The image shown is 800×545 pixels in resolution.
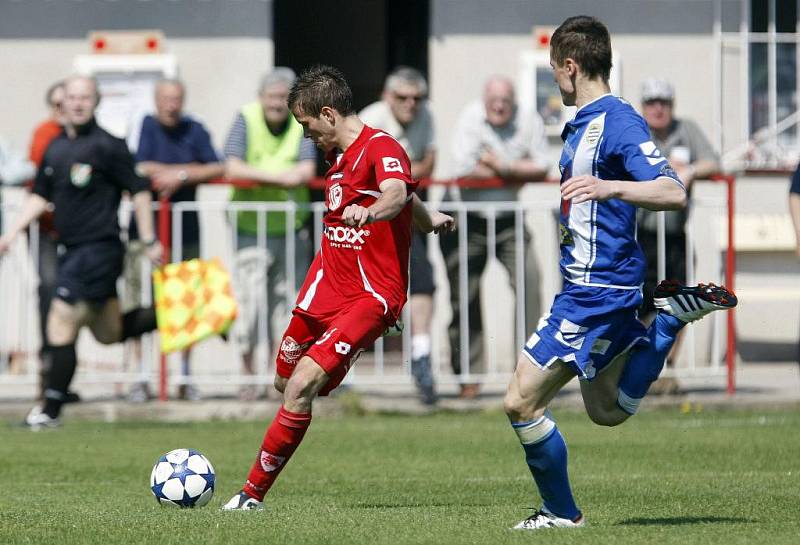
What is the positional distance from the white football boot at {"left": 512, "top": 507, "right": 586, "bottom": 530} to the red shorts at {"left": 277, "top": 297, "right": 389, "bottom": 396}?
126 cm

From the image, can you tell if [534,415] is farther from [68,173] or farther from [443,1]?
[443,1]

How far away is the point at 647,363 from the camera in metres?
6.82

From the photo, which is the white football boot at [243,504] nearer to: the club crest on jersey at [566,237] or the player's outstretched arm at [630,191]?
the club crest on jersey at [566,237]

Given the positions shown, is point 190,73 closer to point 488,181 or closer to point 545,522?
point 488,181

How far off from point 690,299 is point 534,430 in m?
0.86

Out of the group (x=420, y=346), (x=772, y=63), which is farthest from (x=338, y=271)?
(x=772, y=63)

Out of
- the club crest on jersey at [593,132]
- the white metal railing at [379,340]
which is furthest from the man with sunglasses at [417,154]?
the club crest on jersey at [593,132]

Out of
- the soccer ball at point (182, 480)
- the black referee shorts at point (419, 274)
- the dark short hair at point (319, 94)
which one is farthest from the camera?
the black referee shorts at point (419, 274)

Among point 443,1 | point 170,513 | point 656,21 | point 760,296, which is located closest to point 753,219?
point 760,296

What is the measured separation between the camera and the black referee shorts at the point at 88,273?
1145 cm

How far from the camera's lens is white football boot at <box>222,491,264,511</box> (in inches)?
288

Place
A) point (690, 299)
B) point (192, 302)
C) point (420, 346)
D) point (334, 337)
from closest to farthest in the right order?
point (690, 299) → point (334, 337) → point (192, 302) → point (420, 346)

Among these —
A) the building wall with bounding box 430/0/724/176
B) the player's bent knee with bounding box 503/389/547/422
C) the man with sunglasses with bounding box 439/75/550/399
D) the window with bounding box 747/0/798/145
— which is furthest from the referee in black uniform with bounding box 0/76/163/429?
the window with bounding box 747/0/798/145

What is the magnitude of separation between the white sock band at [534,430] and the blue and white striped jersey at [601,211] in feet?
1.96
